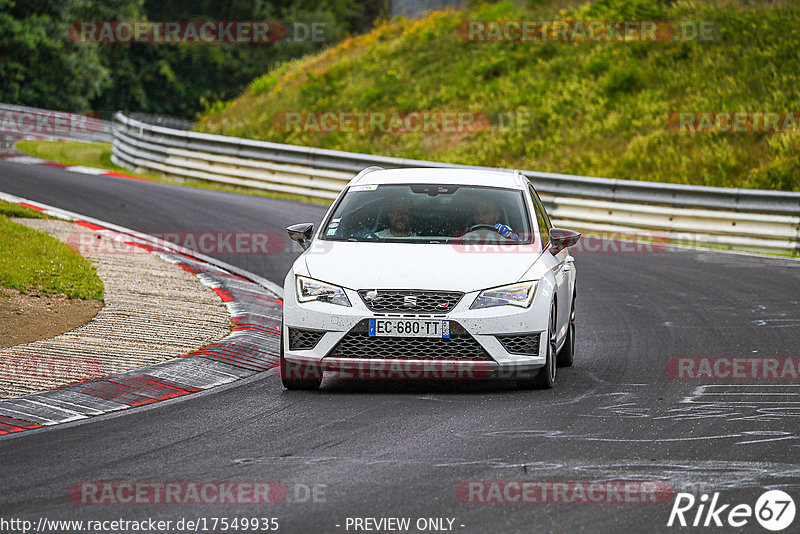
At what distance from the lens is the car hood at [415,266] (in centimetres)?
866

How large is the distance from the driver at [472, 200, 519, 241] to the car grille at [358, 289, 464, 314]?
130cm

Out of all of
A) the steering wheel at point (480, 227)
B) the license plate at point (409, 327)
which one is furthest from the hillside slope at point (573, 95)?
the license plate at point (409, 327)

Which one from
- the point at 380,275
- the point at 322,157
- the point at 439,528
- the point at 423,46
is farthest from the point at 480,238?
the point at 423,46

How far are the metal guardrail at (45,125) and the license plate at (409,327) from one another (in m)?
29.2

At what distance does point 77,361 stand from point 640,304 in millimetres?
7046

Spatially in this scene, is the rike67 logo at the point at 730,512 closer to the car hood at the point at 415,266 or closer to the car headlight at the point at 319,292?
the car hood at the point at 415,266

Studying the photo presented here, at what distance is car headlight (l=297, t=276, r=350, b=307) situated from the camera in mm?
8727

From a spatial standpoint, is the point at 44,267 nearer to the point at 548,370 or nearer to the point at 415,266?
the point at 415,266

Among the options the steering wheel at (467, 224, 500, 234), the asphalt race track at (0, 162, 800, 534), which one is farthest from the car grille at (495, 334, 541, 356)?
the steering wheel at (467, 224, 500, 234)

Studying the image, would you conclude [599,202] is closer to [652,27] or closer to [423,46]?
[652,27]

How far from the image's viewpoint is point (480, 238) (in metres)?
9.62

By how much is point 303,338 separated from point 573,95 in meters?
21.7

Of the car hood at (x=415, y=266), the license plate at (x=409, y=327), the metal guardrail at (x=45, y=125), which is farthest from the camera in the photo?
the metal guardrail at (x=45, y=125)

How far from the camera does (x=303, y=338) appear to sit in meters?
8.80
